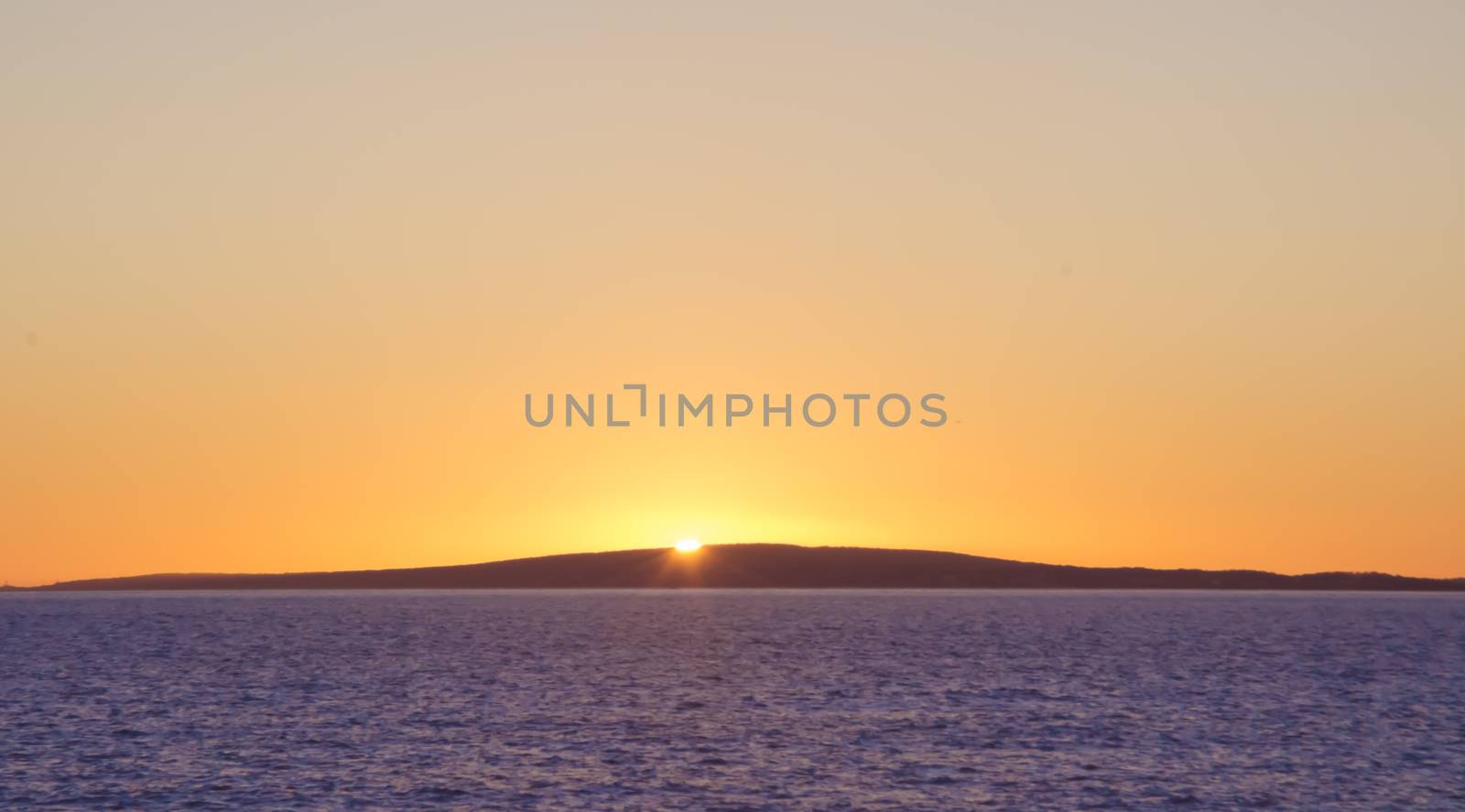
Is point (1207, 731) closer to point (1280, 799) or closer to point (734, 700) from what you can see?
point (1280, 799)

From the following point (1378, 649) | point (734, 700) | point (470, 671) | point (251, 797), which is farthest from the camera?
point (1378, 649)

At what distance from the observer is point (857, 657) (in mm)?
117500

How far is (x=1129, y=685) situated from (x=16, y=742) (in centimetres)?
6080

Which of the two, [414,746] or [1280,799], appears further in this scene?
[414,746]

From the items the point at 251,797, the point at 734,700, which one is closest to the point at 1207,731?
the point at 734,700

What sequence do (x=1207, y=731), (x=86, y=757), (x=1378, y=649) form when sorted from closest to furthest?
(x=86, y=757)
(x=1207, y=731)
(x=1378, y=649)

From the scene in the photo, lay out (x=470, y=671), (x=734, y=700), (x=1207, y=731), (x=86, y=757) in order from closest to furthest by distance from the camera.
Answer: (x=86, y=757) < (x=1207, y=731) < (x=734, y=700) < (x=470, y=671)

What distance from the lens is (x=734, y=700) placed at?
271ft

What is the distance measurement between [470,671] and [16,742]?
40966mm

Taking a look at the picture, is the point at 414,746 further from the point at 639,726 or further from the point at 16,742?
the point at 16,742

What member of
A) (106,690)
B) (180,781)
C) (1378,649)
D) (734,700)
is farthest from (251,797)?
(1378,649)

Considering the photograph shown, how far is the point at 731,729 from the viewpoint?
231 feet

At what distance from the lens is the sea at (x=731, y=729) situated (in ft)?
176

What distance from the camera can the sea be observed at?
176ft
